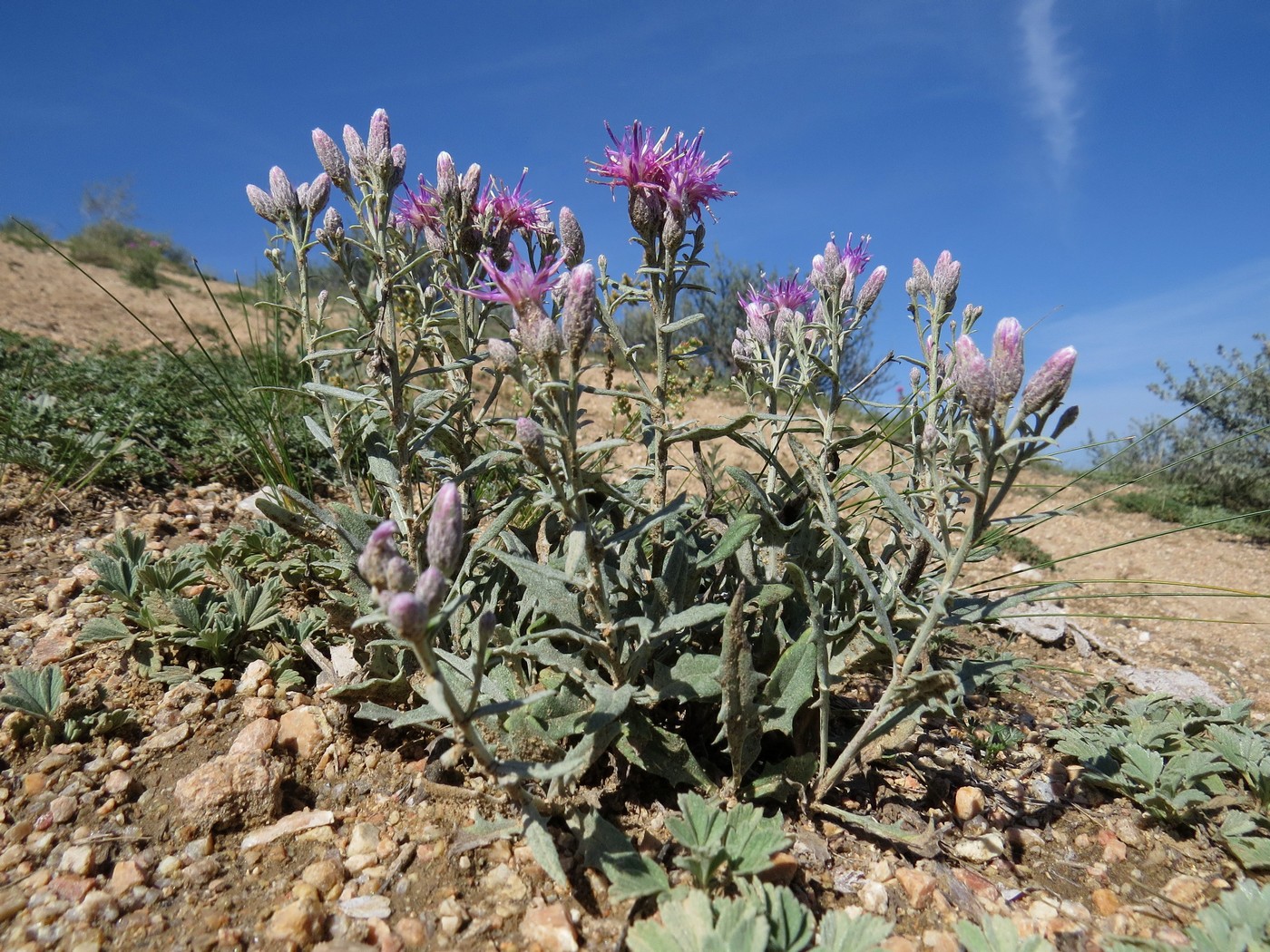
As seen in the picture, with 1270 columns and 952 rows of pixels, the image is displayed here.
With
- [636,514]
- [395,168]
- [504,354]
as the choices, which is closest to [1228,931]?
[636,514]

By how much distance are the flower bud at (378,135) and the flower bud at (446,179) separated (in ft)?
0.51

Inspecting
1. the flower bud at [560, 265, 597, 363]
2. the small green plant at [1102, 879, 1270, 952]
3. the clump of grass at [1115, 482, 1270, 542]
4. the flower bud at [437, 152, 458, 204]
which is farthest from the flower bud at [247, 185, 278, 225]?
the clump of grass at [1115, 482, 1270, 542]

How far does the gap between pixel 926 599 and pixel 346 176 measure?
2.06m

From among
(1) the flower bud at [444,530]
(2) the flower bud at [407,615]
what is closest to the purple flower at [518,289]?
(1) the flower bud at [444,530]

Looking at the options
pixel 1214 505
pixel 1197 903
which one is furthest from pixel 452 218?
pixel 1214 505

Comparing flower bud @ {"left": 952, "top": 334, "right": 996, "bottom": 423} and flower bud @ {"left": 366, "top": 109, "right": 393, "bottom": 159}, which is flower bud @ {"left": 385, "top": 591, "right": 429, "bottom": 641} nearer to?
flower bud @ {"left": 952, "top": 334, "right": 996, "bottom": 423}

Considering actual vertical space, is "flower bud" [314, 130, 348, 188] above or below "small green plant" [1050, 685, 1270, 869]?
above

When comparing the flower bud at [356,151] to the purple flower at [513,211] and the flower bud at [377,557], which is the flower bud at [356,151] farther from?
the flower bud at [377,557]

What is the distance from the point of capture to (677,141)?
2158mm

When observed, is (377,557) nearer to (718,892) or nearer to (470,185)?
(718,892)

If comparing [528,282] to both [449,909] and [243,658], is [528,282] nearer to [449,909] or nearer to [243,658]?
[449,909]

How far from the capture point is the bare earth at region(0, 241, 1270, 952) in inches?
56.8

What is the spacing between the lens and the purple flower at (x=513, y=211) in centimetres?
218

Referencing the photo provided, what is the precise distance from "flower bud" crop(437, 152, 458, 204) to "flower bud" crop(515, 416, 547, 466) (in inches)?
39.2
